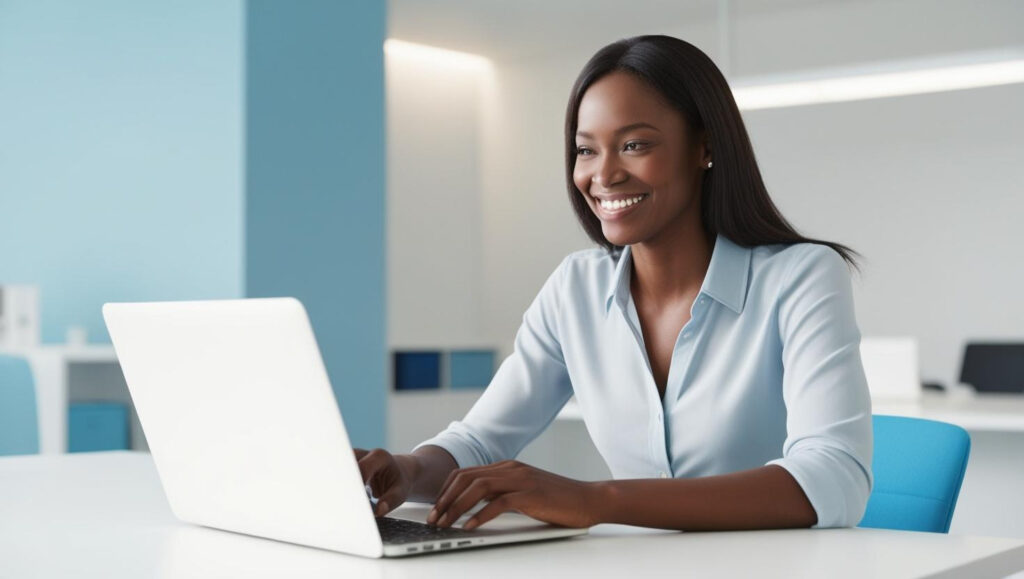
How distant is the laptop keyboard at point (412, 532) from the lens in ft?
3.78

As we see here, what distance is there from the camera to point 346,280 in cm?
466

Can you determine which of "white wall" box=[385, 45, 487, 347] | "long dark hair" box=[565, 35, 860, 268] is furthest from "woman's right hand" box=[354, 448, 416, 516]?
"white wall" box=[385, 45, 487, 347]

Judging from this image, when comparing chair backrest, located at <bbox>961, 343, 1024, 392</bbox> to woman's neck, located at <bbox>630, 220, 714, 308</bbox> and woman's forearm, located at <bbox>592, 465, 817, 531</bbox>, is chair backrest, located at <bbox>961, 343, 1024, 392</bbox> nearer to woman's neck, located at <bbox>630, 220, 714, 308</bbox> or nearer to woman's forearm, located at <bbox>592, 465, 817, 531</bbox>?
woman's neck, located at <bbox>630, 220, 714, 308</bbox>

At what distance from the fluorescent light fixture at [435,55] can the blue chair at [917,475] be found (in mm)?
6556

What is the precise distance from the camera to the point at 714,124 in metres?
1.65

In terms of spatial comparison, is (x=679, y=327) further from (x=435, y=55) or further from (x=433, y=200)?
(x=435, y=55)

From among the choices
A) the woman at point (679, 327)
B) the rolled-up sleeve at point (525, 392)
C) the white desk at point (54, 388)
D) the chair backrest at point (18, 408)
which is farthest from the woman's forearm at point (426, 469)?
the white desk at point (54, 388)

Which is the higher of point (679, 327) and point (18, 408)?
point (679, 327)

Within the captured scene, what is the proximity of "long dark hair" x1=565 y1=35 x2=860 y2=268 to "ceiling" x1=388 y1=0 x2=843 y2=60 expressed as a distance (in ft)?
17.9

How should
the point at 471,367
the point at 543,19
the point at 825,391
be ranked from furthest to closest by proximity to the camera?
the point at 471,367 < the point at 543,19 < the point at 825,391

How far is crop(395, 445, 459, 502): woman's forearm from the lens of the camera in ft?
5.00

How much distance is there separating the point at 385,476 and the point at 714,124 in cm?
66

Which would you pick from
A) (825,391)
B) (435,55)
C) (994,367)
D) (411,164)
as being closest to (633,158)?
(825,391)

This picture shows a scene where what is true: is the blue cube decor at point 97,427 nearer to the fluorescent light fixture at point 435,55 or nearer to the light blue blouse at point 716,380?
the light blue blouse at point 716,380
